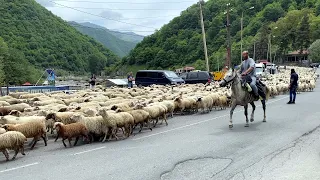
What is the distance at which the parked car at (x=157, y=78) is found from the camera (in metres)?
29.2

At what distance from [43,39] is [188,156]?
80.5m

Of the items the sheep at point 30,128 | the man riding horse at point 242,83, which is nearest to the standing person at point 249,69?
the man riding horse at point 242,83

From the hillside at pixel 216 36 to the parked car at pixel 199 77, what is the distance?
56728 millimetres

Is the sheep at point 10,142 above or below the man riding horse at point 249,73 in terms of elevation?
below

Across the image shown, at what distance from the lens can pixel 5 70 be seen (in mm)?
36500

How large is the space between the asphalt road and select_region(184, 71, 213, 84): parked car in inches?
817

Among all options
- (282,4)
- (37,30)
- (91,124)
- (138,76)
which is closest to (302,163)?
(91,124)

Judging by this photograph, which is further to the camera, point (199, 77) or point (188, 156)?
point (199, 77)

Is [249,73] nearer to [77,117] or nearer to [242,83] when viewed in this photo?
[242,83]

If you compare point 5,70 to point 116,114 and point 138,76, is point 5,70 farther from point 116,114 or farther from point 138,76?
point 116,114

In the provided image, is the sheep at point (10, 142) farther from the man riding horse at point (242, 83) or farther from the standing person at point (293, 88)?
the standing person at point (293, 88)

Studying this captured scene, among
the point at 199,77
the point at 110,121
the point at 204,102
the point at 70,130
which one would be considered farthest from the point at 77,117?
the point at 199,77

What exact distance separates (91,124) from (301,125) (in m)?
6.98

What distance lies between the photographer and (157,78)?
1178 inches
